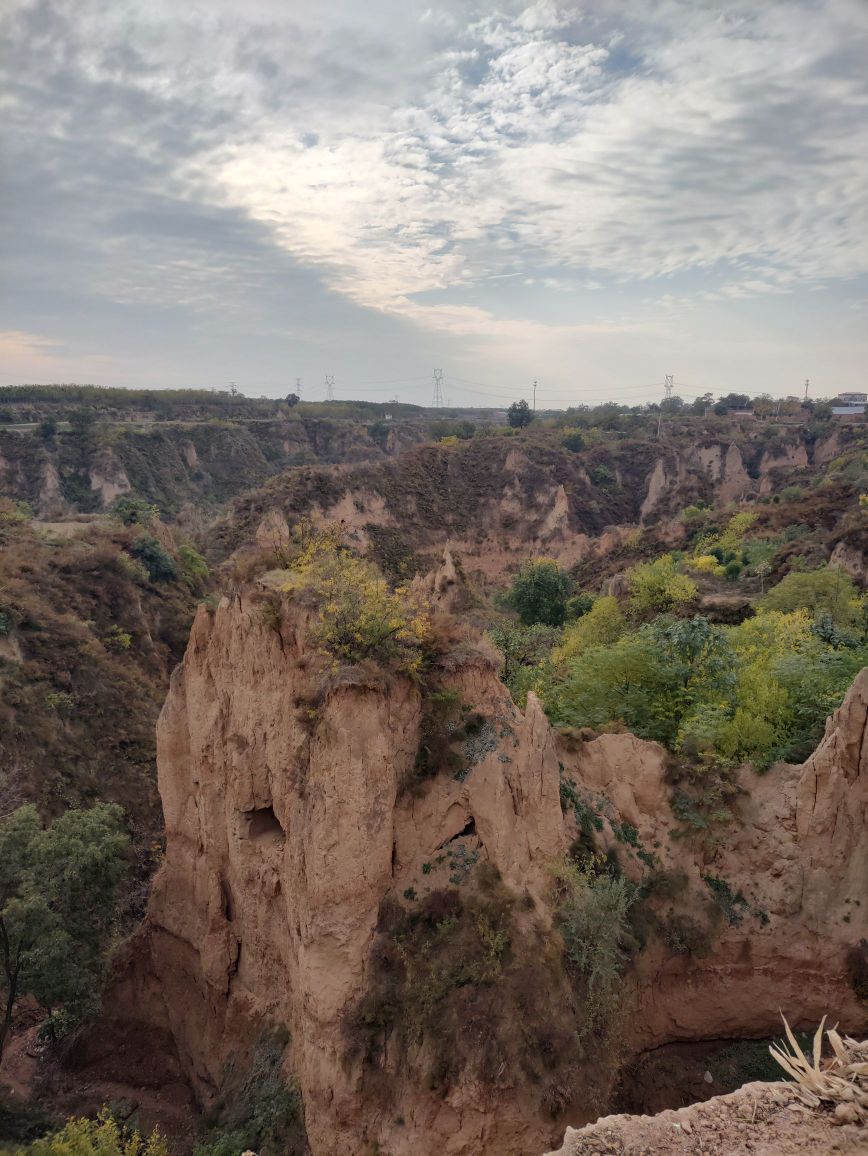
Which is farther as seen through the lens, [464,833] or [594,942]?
[464,833]

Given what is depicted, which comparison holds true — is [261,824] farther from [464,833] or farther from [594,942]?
[594,942]

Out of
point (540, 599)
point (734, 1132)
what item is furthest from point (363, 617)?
point (540, 599)

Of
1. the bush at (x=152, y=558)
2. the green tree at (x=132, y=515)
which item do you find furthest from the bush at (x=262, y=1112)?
the green tree at (x=132, y=515)

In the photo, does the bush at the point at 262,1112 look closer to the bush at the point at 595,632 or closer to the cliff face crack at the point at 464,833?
the cliff face crack at the point at 464,833

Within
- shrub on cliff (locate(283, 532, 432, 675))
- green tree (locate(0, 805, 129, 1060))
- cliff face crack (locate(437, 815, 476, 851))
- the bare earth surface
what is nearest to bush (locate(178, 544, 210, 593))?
green tree (locate(0, 805, 129, 1060))

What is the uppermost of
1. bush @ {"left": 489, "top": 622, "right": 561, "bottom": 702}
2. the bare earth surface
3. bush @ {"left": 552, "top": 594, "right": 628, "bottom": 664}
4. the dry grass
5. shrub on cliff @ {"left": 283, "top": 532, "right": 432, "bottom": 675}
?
shrub on cliff @ {"left": 283, "top": 532, "right": 432, "bottom": 675}

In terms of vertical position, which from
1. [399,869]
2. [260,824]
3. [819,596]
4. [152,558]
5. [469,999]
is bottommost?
[469,999]

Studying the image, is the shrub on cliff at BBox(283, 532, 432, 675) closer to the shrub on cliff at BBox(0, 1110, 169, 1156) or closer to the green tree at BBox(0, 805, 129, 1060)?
the shrub on cliff at BBox(0, 1110, 169, 1156)
